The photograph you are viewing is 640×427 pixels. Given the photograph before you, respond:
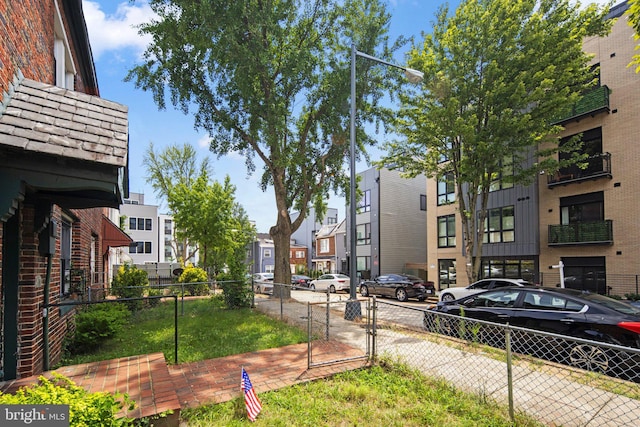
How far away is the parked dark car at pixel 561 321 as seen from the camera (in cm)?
548

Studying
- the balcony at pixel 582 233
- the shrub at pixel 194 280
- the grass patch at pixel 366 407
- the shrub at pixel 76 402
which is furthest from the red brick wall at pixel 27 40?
the balcony at pixel 582 233

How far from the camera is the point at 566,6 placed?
1366cm

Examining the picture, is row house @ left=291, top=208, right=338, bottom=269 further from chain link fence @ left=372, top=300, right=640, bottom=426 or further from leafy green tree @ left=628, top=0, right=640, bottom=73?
leafy green tree @ left=628, top=0, right=640, bottom=73

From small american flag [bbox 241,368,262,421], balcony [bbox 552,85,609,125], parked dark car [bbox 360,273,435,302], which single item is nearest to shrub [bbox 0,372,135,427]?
small american flag [bbox 241,368,262,421]

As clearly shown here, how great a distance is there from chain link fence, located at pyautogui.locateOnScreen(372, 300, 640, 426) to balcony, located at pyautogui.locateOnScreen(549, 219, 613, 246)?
12.1 metres

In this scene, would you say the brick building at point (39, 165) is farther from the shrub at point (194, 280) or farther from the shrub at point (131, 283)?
the shrub at point (194, 280)

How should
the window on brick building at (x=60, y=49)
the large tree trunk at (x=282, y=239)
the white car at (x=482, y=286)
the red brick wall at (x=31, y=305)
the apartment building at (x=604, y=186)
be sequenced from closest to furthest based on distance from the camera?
the red brick wall at (x=31, y=305) < the window on brick building at (x=60, y=49) < the white car at (x=482, y=286) < the apartment building at (x=604, y=186) < the large tree trunk at (x=282, y=239)

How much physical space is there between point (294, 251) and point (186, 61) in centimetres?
3801

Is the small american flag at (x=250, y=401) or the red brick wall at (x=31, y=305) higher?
the red brick wall at (x=31, y=305)

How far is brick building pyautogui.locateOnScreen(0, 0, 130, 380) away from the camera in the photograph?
10.8ft

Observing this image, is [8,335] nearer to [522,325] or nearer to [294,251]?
[522,325]

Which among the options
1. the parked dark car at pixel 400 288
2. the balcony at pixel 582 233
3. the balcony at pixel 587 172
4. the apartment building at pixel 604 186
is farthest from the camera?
the parked dark car at pixel 400 288

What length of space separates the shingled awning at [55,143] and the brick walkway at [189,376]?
240 cm

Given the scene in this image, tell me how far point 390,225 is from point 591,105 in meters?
17.4
